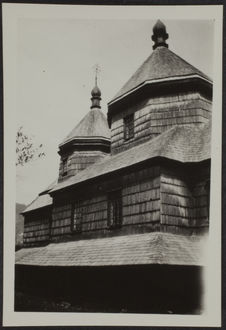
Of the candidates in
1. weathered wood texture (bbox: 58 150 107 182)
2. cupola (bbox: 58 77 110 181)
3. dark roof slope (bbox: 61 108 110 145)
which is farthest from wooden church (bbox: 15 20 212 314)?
dark roof slope (bbox: 61 108 110 145)

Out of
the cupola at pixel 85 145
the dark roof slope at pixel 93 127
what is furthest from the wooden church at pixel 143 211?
the dark roof slope at pixel 93 127

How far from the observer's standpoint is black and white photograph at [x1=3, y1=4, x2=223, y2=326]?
8016 millimetres

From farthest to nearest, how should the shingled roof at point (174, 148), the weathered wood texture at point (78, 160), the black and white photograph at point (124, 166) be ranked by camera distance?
the weathered wood texture at point (78, 160), the shingled roof at point (174, 148), the black and white photograph at point (124, 166)

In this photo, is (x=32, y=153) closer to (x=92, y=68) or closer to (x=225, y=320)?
(x=92, y=68)

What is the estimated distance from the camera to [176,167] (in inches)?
372

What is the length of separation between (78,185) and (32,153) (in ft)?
9.35

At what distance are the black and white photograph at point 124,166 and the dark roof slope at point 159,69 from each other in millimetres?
42

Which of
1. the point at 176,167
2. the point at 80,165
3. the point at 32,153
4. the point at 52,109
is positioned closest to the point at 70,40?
the point at 52,109

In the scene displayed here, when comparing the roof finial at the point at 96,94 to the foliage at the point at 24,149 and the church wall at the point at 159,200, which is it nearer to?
the foliage at the point at 24,149

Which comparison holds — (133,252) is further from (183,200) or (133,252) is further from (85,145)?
(85,145)

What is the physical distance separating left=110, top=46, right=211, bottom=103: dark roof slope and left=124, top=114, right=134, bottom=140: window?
2.39 feet

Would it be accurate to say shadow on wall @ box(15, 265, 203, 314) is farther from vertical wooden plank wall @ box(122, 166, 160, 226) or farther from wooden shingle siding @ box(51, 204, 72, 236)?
wooden shingle siding @ box(51, 204, 72, 236)

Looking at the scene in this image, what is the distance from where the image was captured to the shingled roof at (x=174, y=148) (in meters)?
9.20

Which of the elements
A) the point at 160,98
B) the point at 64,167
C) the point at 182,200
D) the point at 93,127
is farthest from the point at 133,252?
the point at 93,127
